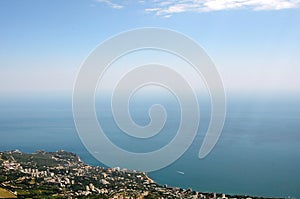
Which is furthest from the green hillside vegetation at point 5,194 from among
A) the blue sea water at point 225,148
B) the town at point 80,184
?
the blue sea water at point 225,148

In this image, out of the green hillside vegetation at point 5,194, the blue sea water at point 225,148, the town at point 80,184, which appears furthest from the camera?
the blue sea water at point 225,148

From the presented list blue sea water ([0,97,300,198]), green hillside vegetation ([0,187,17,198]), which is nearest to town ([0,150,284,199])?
green hillside vegetation ([0,187,17,198])

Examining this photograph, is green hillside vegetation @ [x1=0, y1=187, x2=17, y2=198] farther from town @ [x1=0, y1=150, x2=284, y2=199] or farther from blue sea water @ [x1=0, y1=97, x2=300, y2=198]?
blue sea water @ [x1=0, y1=97, x2=300, y2=198]

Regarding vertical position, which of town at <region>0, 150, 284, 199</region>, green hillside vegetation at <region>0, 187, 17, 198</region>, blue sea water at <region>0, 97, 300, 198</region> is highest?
blue sea water at <region>0, 97, 300, 198</region>

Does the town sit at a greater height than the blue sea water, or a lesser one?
lesser

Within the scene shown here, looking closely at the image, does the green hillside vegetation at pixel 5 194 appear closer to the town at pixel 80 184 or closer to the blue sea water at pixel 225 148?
the town at pixel 80 184

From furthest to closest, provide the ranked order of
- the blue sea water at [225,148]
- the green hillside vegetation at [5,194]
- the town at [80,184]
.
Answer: the blue sea water at [225,148] → the town at [80,184] → the green hillside vegetation at [5,194]

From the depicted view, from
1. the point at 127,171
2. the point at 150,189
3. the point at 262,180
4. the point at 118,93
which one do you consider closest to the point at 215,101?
the point at 118,93

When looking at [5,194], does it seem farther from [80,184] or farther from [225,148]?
[225,148]
